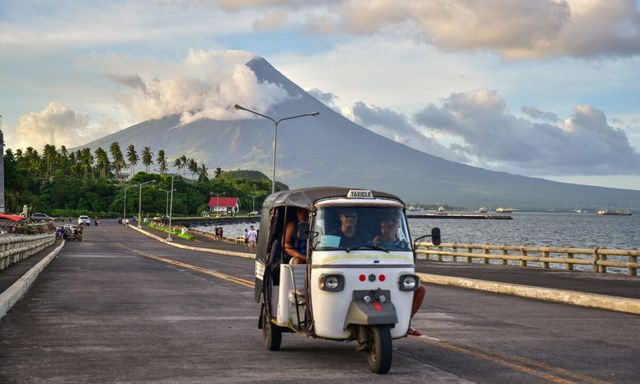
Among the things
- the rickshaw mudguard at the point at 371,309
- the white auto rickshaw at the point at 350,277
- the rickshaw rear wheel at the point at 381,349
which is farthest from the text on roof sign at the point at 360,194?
the rickshaw rear wheel at the point at 381,349

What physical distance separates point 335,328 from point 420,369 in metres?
1.10

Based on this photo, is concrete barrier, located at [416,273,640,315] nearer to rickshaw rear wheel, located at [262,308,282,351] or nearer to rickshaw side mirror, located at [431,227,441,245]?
rickshaw side mirror, located at [431,227,441,245]

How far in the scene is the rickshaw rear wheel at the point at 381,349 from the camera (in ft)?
30.5

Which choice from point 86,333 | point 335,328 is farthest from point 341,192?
point 86,333

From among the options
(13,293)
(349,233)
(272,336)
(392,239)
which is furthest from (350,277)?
(13,293)

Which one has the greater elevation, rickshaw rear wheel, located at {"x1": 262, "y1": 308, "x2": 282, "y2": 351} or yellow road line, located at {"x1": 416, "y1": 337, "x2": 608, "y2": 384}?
rickshaw rear wheel, located at {"x1": 262, "y1": 308, "x2": 282, "y2": 351}

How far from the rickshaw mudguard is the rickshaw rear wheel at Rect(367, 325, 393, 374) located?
15 centimetres

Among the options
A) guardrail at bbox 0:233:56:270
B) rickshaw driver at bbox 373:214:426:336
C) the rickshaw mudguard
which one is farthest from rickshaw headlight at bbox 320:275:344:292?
guardrail at bbox 0:233:56:270

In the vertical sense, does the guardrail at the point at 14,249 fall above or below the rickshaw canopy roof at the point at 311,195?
below

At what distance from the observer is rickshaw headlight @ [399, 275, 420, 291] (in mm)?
9828

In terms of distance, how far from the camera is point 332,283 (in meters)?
9.74

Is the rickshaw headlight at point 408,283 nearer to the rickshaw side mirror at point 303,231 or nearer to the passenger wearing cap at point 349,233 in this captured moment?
the passenger wearing cap at point 349,233

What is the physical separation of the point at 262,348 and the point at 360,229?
2.48m

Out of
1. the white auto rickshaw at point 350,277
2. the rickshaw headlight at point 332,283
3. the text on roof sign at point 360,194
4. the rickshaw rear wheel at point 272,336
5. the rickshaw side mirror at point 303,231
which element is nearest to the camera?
the white auto rickshaw at point 350,277
